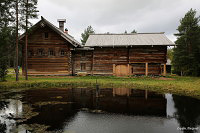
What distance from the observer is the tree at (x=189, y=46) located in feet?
92.4

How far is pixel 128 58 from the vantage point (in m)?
23.2

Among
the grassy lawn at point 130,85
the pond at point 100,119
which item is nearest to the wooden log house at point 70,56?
the grassy lawn at point 130,85

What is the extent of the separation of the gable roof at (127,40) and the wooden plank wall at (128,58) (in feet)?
2.82

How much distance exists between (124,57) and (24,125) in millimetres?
20010

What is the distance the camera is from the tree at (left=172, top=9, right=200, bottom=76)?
2817 centimetres

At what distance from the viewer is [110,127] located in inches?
196

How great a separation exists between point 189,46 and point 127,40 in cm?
1566

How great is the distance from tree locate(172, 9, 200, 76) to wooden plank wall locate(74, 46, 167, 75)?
363 inches

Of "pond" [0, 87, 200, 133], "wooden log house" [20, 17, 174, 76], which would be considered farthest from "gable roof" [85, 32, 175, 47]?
"pond" [0, 87, 200, 133]

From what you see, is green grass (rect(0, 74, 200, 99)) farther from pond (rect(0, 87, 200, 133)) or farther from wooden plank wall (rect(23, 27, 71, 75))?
wooden plank wall (rect(23, 27, 71, 75))

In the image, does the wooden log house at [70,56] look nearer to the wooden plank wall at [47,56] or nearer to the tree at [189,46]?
the wooden plank wall at [47,56]

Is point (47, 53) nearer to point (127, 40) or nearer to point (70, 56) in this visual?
point (70, 56)

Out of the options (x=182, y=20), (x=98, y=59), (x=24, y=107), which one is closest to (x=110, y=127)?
(x=24, y=107)

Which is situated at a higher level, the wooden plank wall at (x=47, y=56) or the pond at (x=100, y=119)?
the wooden plank wall at (x=47, y=56)
